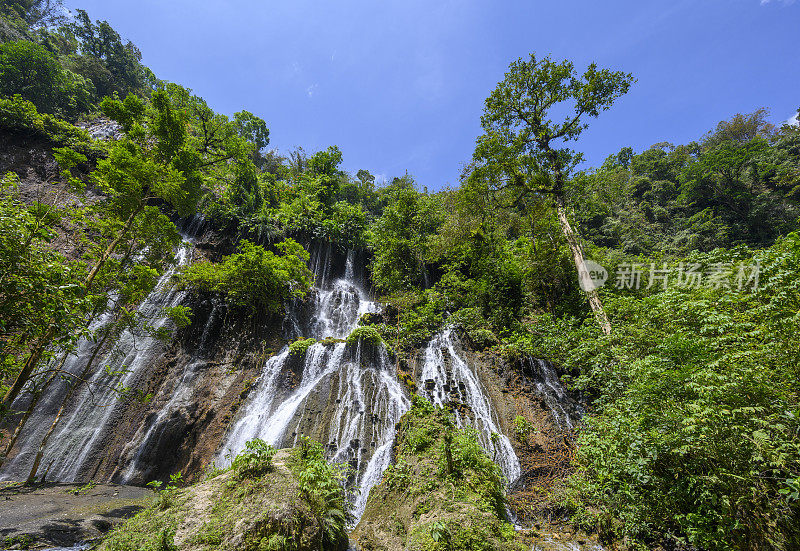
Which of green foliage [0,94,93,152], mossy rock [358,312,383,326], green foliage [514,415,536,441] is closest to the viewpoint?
green foliage [514,415,536,441]

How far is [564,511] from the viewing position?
619cm

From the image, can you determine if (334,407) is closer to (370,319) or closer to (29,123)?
(370,319)

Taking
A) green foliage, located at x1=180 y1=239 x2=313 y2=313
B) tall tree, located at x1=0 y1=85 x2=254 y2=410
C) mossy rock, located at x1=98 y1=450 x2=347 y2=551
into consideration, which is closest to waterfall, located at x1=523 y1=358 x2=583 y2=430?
mossy rock, located at x1=98 y1=450 x2=347 y2=551

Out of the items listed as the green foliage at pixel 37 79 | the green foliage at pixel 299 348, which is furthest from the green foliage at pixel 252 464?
the green foliage at pixel 37 79

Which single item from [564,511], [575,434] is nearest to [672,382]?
[564,511]

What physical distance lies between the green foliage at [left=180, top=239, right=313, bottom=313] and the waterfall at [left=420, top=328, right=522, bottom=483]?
7.39m

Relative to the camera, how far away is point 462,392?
→ 10.1 meters

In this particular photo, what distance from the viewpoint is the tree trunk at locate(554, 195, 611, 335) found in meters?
8.34

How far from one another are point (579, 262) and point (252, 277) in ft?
44.4

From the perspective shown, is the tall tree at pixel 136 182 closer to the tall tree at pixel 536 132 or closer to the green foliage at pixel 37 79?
the tall tree at pixel 536 132

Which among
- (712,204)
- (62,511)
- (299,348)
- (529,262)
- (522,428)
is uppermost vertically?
(712,204)

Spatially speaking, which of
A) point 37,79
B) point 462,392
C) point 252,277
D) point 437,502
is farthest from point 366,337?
point 37,79

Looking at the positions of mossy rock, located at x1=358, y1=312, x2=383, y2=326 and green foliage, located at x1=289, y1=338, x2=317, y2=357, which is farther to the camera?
mossy rock, located at x1=358, y1=312, x2=383, y2=326

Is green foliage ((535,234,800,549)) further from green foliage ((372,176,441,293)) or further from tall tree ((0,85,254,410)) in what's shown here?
green foliage ((372,176,441,293))
